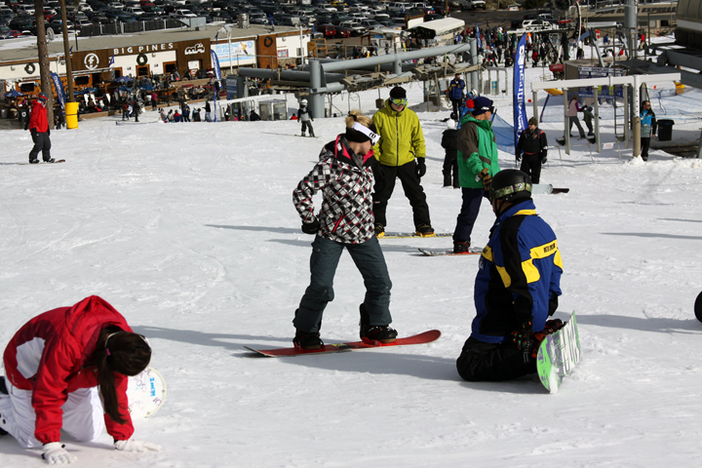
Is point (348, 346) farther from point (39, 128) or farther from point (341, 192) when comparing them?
point (39, 128)

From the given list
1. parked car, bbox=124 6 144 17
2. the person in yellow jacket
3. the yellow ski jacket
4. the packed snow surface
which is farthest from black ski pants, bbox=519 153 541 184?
parked car, bbox=124 6 144 17

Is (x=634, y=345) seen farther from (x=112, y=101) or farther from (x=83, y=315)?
(x=112, y=101)

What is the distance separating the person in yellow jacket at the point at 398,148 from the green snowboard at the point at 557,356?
401cm

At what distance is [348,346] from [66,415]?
2.22 m

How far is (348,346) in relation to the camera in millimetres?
5148

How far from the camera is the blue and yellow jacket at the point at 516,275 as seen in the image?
3934 millimetres

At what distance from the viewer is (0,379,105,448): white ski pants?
3.19 m

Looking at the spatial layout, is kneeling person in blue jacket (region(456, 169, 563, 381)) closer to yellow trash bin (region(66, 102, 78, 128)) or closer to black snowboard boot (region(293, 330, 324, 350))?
black snowboard boot (region(293, 330, 324, 350))

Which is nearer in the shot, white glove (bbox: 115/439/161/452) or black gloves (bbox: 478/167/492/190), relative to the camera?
white glove (bbox: 115/439/161/452)

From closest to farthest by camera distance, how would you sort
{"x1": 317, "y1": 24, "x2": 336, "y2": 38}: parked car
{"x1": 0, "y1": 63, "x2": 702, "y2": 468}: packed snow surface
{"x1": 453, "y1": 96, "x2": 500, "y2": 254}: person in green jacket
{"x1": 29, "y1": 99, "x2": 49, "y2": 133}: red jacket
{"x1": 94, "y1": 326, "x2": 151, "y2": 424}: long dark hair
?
{"x1": 94, "y1": 326, "x2": 151, "y2": 424}: long dark hair, {"x1": 0, "y1": 63, "x2": 702, "y2": 468}: packed snow surface, {"x1": 453, "y1": 96, "x2": 500, "y2": 254}: person in green jacket, {"x1": 29, "y1": 99, "x2": 49, "y2": 133}: red jacket, {"x1": 317, "y1": 24, "x2": 336, "y2": 38}: parked car

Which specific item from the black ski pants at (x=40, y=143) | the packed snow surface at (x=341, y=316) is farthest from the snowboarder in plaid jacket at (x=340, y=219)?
the black ski pants at (x=40, y=143)

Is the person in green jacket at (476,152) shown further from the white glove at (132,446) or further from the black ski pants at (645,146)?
the black ski pants at (645,146)

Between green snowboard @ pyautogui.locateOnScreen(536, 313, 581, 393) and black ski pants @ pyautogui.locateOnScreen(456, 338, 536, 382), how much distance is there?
0.37ft

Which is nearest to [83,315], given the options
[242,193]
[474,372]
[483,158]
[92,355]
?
[92,355]
